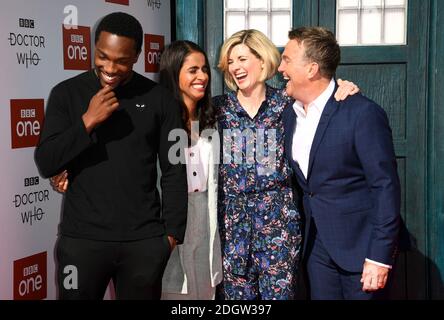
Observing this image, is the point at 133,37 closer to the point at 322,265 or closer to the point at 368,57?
the point at 322,265

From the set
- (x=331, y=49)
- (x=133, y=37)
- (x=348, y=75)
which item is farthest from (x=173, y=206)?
(x=348, y=75)

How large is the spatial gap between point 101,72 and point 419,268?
243 centimetres

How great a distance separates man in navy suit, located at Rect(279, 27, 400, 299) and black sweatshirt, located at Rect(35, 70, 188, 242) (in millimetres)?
720

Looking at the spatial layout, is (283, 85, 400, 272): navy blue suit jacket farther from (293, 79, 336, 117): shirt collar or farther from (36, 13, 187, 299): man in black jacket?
(36, 13, 187, 299): man in black jacket

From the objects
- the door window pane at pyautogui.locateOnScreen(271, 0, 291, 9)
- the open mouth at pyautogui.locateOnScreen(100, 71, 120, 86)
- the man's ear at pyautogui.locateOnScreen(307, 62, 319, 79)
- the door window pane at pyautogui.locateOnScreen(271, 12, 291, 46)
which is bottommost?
→ the open mouth at pyautogui.locateOnScreen(100, 71, 120, 86)

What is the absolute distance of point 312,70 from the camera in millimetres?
3225

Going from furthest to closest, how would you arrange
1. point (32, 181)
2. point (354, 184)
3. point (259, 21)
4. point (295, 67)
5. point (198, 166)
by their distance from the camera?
point (259, 21), point (198, 166), point (32, 181), point (295, 67), point (354, 184)

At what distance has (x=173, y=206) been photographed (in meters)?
3.10

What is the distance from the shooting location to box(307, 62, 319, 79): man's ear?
10.6 feet

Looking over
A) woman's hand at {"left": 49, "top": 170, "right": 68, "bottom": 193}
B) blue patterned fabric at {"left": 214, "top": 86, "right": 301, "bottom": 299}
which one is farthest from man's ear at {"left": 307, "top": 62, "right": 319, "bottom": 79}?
woman's hand at {"left": 49, "top": 170, "right": 68, "bottom": 193}

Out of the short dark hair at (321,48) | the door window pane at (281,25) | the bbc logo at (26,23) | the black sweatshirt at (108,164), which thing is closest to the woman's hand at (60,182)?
the black sweatshirt at (108,164)

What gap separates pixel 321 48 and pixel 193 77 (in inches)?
24.7

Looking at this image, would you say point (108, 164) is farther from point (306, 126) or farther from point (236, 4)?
point (236, 4)

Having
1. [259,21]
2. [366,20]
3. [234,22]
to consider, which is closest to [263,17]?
[259,21]
